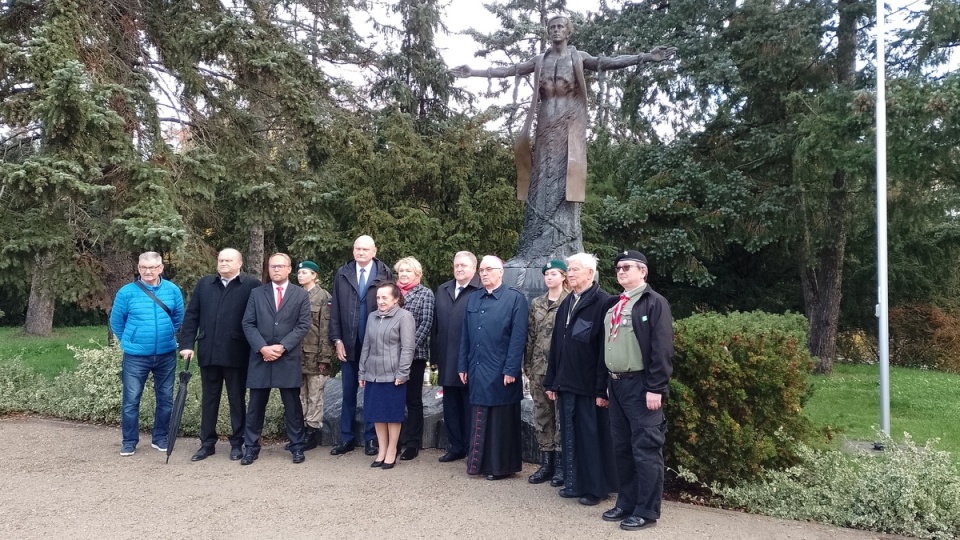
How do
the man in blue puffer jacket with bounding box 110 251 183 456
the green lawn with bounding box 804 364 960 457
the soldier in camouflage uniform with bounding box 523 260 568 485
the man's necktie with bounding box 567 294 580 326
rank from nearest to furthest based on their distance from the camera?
the man's necktie with bounding box 567 294 580 326
the soldier in camouflage uniform with bounding box 523 260 568 485
the man in blue puffer jacket with bounding box 110 251 183 456
the green lawn with bounding box 804 364 960 457

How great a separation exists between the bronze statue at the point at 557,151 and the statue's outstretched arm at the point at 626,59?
0.01 m

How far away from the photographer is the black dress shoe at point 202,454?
18.6ft

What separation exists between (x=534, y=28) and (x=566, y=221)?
32.6 feet

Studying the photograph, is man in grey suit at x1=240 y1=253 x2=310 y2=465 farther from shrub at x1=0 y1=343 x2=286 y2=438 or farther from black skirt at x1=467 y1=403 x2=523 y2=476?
black skirt at x1=467 y1=403 x2=523 y2=476

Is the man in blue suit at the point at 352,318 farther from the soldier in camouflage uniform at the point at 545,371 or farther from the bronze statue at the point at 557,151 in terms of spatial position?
the bronze statue at the point at 557,151

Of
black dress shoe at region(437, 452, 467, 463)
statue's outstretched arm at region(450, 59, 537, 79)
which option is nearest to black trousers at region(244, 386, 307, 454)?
black dress shoe at region(437, 452, 467, 463)

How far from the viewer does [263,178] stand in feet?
37.0

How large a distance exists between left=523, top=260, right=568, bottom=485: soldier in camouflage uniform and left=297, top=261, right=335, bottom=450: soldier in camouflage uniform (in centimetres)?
192

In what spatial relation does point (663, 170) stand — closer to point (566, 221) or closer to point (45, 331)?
point (566, 221)

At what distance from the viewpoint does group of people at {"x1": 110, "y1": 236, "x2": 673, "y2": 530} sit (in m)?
4.25

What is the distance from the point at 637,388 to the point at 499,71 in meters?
4.54

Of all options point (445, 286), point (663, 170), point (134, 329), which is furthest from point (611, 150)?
point (134, 329)

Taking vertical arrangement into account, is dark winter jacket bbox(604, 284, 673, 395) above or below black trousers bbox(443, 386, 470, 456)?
above

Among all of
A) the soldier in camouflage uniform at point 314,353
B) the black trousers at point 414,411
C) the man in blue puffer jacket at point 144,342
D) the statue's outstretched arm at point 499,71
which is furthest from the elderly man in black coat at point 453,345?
the statue's outstretched arm at point 499,71
